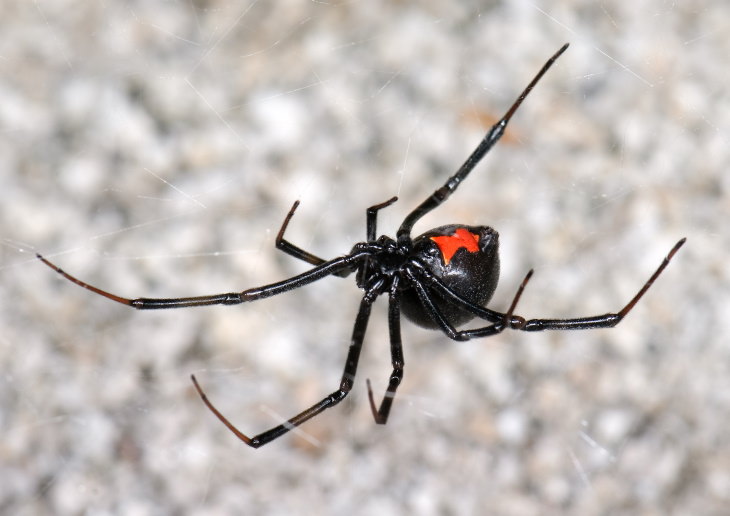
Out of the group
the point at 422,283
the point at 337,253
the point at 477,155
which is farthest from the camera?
the point at 337,253

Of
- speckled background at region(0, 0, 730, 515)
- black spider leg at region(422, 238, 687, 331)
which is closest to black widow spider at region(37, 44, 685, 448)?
black spider leg at region(422, 238, 687, 331)

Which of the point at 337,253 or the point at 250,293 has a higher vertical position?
Result: the point at 250,293

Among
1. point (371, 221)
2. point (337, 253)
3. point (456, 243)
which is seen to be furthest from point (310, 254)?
point (337, 253)

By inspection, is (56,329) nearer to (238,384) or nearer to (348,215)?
(238,384)

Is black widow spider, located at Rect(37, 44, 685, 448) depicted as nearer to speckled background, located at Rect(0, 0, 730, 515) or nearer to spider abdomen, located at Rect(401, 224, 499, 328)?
spider abdomen, located at Rect(401, 224, 499, 328)

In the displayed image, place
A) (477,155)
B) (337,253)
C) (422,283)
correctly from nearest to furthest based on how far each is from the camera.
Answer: (477,155), (422,283), (337,253)

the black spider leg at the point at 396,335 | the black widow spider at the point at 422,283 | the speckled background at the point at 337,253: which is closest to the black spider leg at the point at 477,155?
the black widow spider at the point at 422,283

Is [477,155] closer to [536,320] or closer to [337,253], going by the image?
[536,320]

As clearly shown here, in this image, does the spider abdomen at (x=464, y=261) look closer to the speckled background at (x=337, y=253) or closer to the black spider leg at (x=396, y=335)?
the black spider leg at (x=396, y=335)
